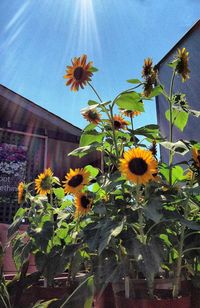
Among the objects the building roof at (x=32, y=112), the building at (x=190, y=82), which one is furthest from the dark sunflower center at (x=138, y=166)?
the building roof at (x=32, y=112)

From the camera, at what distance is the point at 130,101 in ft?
4.08

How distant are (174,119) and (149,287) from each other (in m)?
0.57

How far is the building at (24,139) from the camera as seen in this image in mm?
6453

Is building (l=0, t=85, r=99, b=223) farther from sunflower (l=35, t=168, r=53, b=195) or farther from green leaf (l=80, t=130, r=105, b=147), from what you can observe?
green leaf (l=80, t=130, r=105, b=147)

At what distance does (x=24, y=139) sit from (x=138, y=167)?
5.94 meters

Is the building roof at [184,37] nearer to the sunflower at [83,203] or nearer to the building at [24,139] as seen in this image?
the building at [24,139]

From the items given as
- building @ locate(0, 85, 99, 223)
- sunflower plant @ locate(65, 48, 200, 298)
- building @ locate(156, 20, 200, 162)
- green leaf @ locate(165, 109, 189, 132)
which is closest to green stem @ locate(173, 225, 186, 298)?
sunflower plant @ locate(65, 48, 200, 298)

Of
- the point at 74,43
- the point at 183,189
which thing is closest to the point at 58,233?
the point at 183,189

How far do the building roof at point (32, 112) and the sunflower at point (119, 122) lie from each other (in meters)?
5.23

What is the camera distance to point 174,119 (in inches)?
53.4

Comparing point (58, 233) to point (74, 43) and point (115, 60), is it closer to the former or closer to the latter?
point (115, 60)

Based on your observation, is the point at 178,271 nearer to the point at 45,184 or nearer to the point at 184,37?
the point at 45,184

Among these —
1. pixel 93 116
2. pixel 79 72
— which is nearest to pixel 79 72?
pixel 79 72

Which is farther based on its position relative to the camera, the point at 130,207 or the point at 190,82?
the point at 190,82
